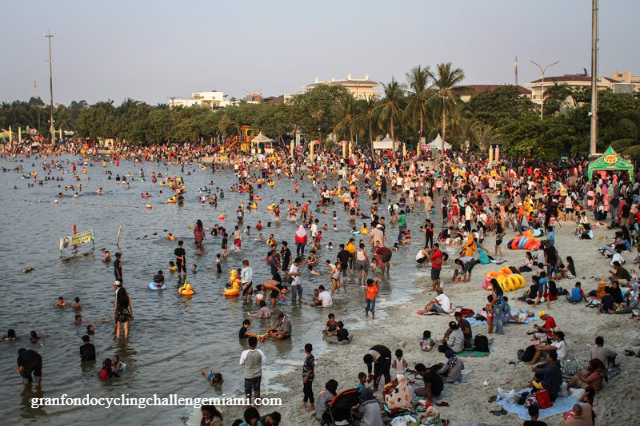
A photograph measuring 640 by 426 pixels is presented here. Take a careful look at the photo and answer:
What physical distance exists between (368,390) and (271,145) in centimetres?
8634

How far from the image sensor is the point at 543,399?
10.4 meters

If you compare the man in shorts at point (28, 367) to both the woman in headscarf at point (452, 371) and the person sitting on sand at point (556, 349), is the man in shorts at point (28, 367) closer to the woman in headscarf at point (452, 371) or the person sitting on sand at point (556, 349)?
the woman in headscarf at point (452, 371)

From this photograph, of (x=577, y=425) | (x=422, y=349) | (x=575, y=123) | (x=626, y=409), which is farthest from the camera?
(x=575, y=123)

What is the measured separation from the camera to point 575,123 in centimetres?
4344

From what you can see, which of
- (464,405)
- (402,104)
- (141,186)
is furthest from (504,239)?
(402,104)

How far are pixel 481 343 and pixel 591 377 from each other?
3.02 m

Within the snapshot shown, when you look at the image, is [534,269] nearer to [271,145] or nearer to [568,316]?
[568,316]

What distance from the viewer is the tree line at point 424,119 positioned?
4316cm

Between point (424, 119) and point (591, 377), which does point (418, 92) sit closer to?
point (424, 119)

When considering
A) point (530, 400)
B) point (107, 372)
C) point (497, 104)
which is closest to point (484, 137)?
point (497, 104)

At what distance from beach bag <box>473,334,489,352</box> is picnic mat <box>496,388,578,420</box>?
8.41ft

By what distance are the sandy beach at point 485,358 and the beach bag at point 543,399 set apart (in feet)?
0.94

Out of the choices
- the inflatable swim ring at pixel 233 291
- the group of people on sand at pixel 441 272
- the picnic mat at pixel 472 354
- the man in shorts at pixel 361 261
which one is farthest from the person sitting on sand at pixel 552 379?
the inflatable swim ring at pixel 233 291

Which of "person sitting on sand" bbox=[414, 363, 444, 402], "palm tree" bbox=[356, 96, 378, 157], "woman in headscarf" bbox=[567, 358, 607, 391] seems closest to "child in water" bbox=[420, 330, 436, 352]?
"person sitting on sand" bbox=[414, 363, 444, 402]
